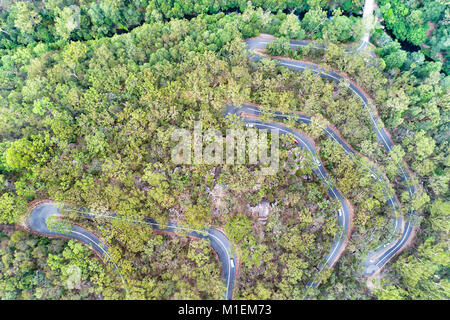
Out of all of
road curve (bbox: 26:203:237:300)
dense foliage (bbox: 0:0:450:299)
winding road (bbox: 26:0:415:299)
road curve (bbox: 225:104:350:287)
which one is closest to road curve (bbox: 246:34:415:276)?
winding road (bbox: 26:0:415:299)

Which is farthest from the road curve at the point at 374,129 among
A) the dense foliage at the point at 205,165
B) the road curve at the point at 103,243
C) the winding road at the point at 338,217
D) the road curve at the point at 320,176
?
the road curve at the point at 103,243

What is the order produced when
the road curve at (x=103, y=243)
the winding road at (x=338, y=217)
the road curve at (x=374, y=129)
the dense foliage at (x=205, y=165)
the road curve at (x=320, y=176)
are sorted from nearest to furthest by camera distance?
the dense foliage at (x=205, y=165) → the road curve at (x=103, y=243) → the winding road at (x=338, y=217) → the road curve at (x=320, y=176) → the road curve at (x=374, y=129)

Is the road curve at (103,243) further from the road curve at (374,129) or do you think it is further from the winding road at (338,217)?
the road curve at (374,129)

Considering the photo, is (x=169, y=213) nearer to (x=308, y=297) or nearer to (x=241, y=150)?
(x=241, y=150)

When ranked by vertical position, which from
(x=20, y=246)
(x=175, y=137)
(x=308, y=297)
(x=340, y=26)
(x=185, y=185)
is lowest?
(x=308, y=297)

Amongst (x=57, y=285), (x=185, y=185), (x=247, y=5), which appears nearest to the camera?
(x=57, y=285)

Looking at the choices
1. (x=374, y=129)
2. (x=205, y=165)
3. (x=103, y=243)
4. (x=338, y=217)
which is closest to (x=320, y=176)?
(x=338, y=217)

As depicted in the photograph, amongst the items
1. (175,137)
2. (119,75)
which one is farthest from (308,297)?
(119,75)

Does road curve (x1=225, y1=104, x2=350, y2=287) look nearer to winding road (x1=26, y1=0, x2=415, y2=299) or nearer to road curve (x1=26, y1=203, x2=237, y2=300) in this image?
winding road (x1=26, y1=0, x2=415, y2=299)
